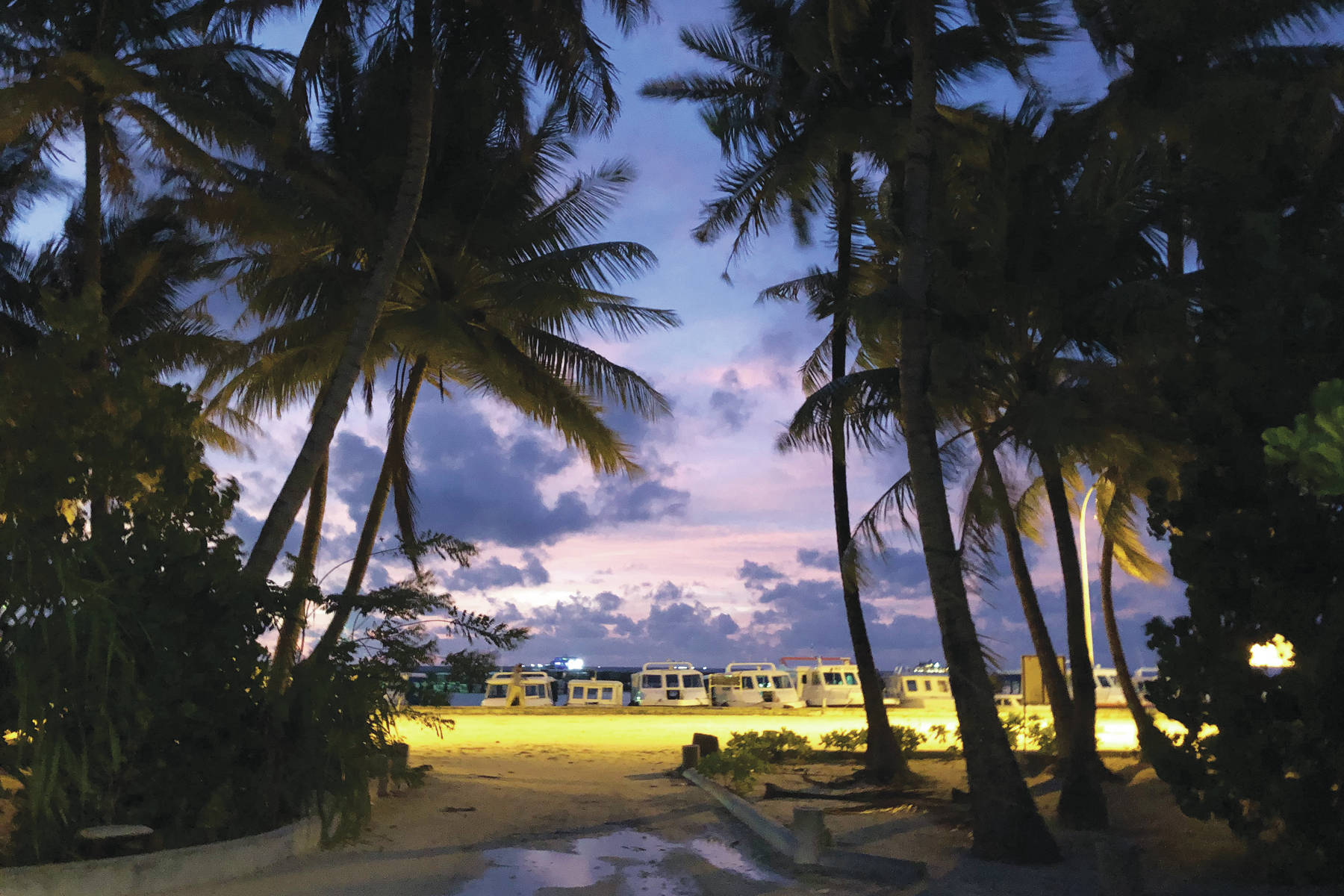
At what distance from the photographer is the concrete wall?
20.1 feet

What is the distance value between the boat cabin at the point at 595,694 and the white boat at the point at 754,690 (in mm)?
3461

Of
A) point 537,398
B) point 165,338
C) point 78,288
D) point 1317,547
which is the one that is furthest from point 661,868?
point 78,288

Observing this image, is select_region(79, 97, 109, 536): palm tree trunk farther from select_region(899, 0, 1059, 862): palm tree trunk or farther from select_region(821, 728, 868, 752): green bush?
select_region(821, 728, 868, 752): green bush

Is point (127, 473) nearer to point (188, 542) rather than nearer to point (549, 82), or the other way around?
point (188, 542)

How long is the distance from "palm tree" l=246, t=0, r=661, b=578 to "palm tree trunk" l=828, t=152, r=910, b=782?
361 centimetres

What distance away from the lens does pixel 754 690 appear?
35031 millimetres

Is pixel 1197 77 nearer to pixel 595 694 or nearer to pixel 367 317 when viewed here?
pixel 367 317

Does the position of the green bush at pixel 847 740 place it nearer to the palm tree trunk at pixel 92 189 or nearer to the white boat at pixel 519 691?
the palm tree trunk at pixel 92 189

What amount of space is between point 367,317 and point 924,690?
81.7 ft

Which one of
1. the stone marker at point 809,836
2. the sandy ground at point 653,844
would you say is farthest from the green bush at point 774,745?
the stone marker at point 809,836

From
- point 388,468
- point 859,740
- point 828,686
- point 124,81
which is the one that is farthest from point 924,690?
point 124,81

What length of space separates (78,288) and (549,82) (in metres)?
11.3

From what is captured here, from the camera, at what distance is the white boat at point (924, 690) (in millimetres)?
31000

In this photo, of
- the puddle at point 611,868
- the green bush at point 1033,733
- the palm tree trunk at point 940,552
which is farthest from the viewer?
the green bush at point 1033,733
